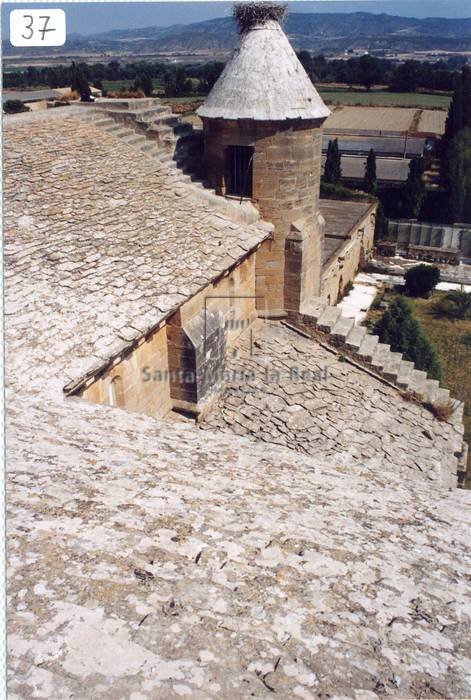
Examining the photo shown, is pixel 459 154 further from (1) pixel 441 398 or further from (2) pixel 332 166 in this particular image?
(1) pixel 441 398

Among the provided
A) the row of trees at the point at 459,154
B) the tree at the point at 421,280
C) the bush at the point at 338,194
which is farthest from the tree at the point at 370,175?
the tree at the point at 421,280

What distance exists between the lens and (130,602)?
113 inches

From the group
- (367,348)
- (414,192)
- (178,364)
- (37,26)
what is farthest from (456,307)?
(37,26)

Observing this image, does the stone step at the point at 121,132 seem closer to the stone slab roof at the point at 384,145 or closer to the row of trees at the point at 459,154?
the row of trees at the point at 459,154

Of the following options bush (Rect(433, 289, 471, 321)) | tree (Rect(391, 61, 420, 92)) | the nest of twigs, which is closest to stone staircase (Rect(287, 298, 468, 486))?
the nest of twigs

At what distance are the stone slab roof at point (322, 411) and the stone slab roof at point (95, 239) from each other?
2432 millimetres

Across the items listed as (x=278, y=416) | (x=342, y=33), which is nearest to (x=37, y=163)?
(x=278, y=416)

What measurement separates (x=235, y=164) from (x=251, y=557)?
1044 centimetres

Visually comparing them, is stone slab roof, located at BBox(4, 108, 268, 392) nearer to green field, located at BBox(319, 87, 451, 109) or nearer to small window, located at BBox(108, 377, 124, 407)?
small window, located at BBox(108, 377, 124, 407)

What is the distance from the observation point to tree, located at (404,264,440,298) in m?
26.7

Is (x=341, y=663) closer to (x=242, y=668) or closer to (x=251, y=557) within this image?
(x=242, y=668)

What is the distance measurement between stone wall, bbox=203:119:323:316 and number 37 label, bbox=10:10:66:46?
7.87m

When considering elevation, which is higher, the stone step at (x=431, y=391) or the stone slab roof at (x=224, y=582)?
the stone slab roof at (x=224, y=582)

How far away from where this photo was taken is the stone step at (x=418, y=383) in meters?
12.9
